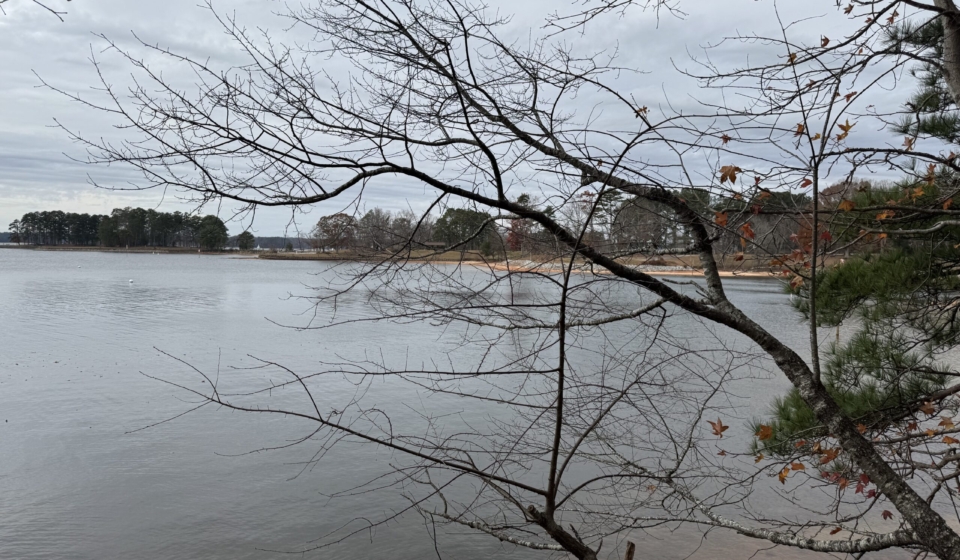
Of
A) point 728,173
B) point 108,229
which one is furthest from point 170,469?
A: point 108,229

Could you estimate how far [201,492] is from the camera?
8.31m

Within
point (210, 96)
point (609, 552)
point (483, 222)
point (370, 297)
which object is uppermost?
point (210, 96)

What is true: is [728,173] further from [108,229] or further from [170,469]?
[108,229]

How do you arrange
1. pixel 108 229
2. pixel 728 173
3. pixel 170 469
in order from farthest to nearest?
pixel 108 229 → pixel 170 469 → pixel 728 173

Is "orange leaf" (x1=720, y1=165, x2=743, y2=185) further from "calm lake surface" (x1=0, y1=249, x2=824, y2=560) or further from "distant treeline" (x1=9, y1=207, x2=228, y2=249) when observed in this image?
"distant treeline" (x1=9, y1=207, x2=228, y2=249)

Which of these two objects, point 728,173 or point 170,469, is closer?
point 728,173

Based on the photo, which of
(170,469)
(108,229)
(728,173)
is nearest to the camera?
(728,173)

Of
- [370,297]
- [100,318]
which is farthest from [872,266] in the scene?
[100,318]

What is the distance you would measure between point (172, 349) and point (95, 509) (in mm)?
8524

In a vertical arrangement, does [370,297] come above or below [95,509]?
above

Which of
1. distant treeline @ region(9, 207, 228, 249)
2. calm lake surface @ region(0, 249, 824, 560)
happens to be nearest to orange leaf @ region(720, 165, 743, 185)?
calm lake surface @ region(0, 249, 824, 560)

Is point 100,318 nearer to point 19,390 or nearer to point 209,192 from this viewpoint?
point 19,390

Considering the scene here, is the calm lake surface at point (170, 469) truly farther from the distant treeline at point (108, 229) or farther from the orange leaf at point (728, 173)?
the distant treeline at point (108, 229)

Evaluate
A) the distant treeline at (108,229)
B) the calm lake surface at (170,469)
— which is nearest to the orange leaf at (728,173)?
the calm lake surface at (170,469)
